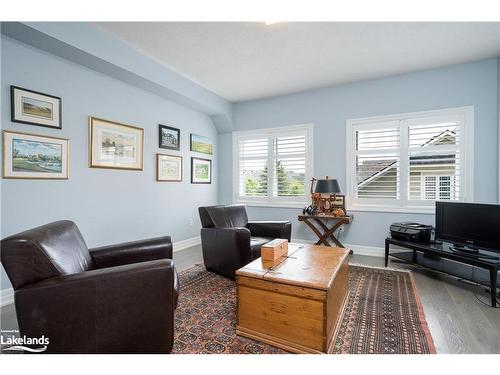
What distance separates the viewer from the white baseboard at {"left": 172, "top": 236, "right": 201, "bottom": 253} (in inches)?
167

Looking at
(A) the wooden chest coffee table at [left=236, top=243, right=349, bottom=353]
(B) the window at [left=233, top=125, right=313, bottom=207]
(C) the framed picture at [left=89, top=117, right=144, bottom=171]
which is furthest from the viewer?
(B) the window at [left=233, top=125, right=313, bottom=207]

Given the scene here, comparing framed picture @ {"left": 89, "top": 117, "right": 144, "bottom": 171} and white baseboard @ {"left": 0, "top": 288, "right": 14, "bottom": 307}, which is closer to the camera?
white baseboard @ {"left": 0, "top": 288, "right": 14, "bottom": 307}

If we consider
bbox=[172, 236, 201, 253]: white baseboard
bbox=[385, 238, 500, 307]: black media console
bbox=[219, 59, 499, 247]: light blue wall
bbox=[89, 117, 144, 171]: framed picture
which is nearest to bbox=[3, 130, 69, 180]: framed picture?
bbox=[89, 117, 144, 171]: framed picture

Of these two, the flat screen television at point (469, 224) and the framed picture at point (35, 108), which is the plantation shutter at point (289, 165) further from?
the framed picture at point (35, 108)

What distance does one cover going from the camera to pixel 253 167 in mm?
5074

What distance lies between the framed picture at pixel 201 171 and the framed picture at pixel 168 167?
1.16 feet

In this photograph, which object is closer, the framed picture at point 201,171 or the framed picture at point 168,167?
the framed picture at point 168,167

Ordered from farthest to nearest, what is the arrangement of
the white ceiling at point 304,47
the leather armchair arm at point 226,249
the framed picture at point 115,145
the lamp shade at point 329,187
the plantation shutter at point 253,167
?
1. the plantation shutter at point 253,167
2. the lamp shade at point 329,187
3. the framed picture at point 115,145
4. the leather armchair arm at point 226,249
5. the white ceiling at point 304,47

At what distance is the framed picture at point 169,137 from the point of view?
13.0ft

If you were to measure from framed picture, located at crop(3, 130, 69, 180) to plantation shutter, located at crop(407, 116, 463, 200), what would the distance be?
460cm

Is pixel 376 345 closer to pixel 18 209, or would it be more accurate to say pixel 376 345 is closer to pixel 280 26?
pixel 280 26

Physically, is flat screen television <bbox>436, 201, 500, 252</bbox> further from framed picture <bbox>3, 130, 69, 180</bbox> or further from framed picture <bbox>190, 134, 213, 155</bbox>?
framed picture <bbox>3, 130, 69, 180</bbox>

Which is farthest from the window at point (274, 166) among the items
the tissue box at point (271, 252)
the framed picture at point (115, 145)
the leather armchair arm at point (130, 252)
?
the leather armchair arm at point (130, 252)
